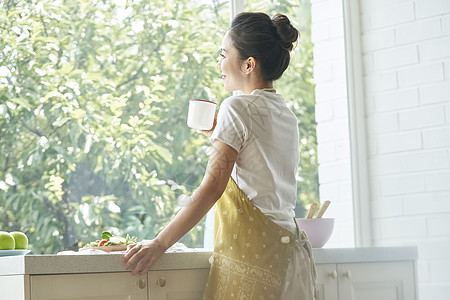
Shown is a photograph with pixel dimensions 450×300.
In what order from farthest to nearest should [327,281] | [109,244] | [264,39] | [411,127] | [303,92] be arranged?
[303,92]
[411,127]
[327,281]
[109,244]
[264,39]

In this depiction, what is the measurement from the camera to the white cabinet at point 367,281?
8.52 ft

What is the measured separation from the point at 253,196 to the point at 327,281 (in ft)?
2.23

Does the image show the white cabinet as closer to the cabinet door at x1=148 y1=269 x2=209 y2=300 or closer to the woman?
the woman

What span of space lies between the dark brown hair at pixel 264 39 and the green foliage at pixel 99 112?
907 mm

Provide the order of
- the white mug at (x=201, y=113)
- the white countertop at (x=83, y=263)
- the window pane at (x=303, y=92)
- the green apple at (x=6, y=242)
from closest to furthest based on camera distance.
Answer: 1. the white countertop at (x=83, y=263)
2. the green apple at (x=6, y=242)
3. the white mug at (x=201, y=113)
4. the window pane at (x=303, y=92)

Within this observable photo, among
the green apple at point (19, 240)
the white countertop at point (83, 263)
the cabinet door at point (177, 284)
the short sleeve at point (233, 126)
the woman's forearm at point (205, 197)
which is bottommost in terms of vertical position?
the cabinet door at point (177, 284)

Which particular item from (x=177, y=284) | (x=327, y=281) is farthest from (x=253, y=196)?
(x=327, y=281)

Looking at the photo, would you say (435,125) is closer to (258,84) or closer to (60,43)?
(258,84)

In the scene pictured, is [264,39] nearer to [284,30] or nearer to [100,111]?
[284,30]

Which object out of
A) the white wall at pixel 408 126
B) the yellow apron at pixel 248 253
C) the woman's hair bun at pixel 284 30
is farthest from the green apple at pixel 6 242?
the white wall at pixel 408 126

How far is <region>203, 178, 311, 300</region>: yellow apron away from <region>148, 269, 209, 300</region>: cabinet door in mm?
68

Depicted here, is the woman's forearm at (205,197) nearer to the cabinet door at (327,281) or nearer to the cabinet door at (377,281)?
the cabinet door at (327,281)

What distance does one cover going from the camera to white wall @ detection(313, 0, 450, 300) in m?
3.24

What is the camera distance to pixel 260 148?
81.6 inches
